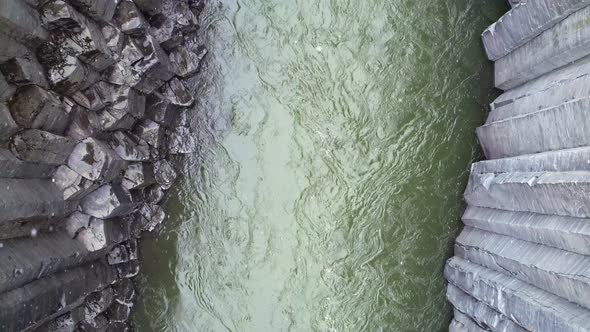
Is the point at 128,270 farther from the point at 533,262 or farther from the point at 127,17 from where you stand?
the point at 533,262

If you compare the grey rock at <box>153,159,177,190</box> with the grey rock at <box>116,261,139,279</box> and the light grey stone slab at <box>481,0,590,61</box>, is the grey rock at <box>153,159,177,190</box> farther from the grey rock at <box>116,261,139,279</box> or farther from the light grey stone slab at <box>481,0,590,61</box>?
the light grey stone slab at <box>481,0,590,61</box>

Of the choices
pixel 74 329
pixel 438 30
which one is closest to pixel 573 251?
pixel 438 30

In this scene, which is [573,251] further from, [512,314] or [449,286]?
[449,286]

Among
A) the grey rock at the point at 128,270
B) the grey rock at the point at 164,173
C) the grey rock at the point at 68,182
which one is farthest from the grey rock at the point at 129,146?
the grey rock at the point at 128,270

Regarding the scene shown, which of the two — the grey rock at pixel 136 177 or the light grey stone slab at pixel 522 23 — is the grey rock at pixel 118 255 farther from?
the light grey stone slab at pixel 522 23

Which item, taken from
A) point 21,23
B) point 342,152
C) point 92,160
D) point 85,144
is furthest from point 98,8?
point 342,152

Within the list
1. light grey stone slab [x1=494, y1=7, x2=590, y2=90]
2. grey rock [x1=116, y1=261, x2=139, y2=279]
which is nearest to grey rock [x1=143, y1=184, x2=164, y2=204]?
grey rock [x1=116, y1=261, x2=139, y2=279]

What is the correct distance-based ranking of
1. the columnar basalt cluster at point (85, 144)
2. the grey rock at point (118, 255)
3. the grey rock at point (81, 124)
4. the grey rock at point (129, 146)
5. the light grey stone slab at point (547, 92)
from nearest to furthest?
the columnar basalt cluster at point (85, 144) → the light grey stone slab at point (547, 92) → the grey rock at point (81, 124) → the grey rock at point (129, 146) → the grey rock at point (118, 255)
